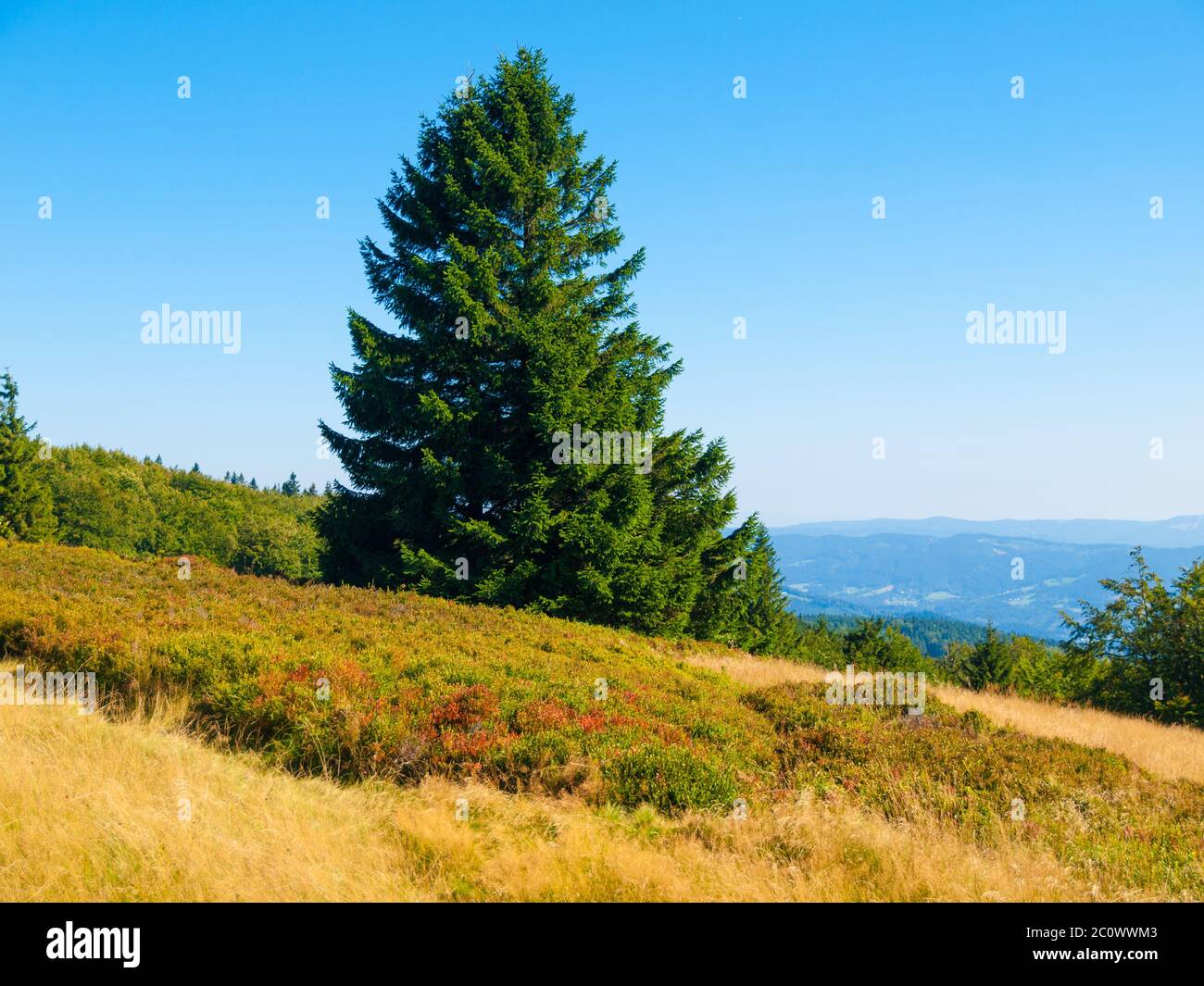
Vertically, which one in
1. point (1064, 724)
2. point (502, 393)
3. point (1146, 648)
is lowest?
point (1146, 648)

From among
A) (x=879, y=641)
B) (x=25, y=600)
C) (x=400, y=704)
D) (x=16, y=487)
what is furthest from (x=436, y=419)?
(x=16, y=487)

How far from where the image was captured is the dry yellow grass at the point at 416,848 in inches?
172

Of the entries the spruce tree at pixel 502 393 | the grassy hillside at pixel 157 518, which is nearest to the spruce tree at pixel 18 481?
the grassy hillside at pixel 157 518

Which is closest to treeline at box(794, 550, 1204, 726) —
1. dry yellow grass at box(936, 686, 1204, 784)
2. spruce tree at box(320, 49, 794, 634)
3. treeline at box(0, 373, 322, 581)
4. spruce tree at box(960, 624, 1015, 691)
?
dry yellow grass at box(936, 686, 1204, 784)

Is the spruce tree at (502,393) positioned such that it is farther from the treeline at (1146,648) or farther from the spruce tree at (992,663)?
the spruce tree at (992,663)

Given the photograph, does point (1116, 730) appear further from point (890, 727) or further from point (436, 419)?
point (436, 419)

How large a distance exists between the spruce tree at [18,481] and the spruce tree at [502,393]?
165ft

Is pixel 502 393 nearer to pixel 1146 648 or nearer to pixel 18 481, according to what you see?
pixel 1146 648

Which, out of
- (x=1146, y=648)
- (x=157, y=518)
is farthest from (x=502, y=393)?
(x=157, y=518)

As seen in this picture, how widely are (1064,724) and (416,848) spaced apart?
1327 cm

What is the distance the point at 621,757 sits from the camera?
6996 millimetres

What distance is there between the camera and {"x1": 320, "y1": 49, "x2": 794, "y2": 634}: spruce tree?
739 inches
